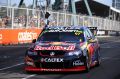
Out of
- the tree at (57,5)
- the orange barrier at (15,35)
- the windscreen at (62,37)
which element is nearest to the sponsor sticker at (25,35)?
the orange barrier at (15,35)

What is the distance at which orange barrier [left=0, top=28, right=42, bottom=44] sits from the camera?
33775 mm

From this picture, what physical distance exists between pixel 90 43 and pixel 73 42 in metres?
0.99

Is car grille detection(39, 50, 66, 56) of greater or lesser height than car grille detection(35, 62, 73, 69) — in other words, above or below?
above

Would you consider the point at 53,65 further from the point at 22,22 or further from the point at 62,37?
the point at 22,22

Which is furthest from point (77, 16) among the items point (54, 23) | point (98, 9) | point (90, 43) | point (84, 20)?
point (90, 43)

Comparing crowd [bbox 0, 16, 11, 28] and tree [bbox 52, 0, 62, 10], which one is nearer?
crowd [bbox 0, 16, 11, 28]

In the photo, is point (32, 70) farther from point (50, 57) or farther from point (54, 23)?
point (54, 23)

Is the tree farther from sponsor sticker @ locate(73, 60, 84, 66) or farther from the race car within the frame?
sponsor sticker @ locate(73, 60, 84, 66)

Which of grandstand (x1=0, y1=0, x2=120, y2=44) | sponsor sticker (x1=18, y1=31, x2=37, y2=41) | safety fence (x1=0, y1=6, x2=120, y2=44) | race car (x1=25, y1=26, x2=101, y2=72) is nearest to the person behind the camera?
race car (x1=25, y1=26, x2=101, y2=72)

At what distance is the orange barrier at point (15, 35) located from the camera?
33.8 meters

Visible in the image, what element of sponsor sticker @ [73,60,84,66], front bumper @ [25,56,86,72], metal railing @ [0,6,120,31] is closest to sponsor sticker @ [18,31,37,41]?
metal railing @ [0,6,120,31]

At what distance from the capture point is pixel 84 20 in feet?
189

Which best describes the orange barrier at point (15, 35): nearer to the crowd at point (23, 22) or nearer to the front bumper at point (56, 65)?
the crowd at point (23, 22)

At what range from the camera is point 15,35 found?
35.2 meters
